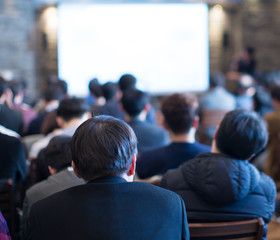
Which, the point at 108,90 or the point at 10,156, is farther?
the point at 108,90

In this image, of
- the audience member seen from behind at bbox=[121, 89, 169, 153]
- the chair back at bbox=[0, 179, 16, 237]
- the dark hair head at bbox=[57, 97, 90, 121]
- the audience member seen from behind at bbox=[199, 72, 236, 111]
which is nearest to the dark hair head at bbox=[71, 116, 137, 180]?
the chair back at bbox=[0, 179, 16, 237]

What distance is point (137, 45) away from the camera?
9.68m

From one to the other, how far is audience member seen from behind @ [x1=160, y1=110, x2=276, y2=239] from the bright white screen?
24.1 feet

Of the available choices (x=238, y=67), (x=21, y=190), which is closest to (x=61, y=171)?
(x=21, y=190)

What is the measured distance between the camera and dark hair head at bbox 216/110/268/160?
71.1 inches

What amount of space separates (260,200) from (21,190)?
201 centimetres

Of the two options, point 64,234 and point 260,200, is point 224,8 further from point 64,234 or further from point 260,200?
point 64,234

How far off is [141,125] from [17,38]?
649 centimetres

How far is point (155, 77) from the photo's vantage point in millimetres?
9867

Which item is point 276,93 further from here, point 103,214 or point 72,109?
point 103,214

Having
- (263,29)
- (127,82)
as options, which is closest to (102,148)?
(127,82)

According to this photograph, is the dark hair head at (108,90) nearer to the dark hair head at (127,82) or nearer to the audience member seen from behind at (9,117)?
the dark hair head at (127,82)

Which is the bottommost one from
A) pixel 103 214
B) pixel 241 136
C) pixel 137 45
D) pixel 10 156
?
pixel 10 156

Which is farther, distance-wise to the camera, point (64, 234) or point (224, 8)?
point (224, 8)
